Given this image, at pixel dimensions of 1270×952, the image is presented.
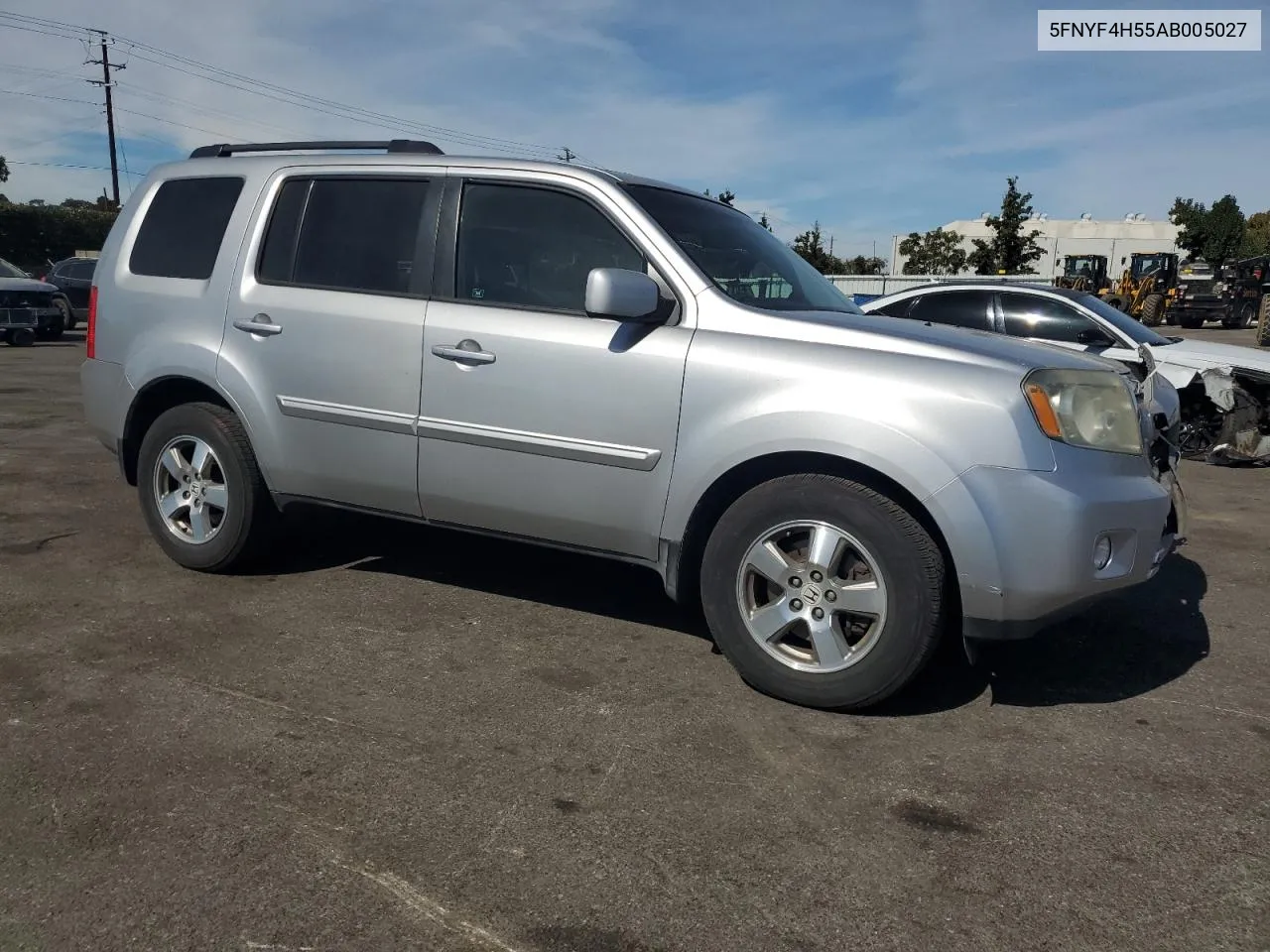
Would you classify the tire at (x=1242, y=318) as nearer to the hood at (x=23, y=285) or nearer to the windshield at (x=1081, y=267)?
the windshield at (x=1081, y=267)

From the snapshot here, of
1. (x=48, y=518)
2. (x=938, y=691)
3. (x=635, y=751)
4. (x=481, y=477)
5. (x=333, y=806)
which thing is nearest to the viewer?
(x=333, y=806)

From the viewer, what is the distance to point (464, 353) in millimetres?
4062

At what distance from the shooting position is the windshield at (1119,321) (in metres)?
8.76

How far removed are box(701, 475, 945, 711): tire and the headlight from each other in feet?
1.80

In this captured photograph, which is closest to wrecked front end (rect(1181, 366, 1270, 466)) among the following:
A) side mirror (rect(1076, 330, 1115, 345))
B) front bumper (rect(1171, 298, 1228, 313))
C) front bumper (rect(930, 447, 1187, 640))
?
side mirror (rect(1076, 330, 1115, 345))

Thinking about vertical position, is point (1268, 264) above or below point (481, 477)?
above

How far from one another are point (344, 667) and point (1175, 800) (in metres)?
2.78

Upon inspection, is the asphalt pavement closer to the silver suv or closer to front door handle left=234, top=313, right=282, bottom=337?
the silver suv

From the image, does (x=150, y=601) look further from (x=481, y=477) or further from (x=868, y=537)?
(x=868, y=537)

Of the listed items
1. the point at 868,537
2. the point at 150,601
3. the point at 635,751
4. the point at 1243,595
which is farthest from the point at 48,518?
the point at 1243,595

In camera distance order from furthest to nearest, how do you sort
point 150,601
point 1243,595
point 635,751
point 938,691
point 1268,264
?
point 1268,264 < point 1243,595 < point 150,601 < point 938,691 < point 635,751

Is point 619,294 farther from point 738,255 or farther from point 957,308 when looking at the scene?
point 957,308

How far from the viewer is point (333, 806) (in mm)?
2840

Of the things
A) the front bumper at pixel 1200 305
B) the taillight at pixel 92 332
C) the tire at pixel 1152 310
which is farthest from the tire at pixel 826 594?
the front bumper at pixel 1200 305
